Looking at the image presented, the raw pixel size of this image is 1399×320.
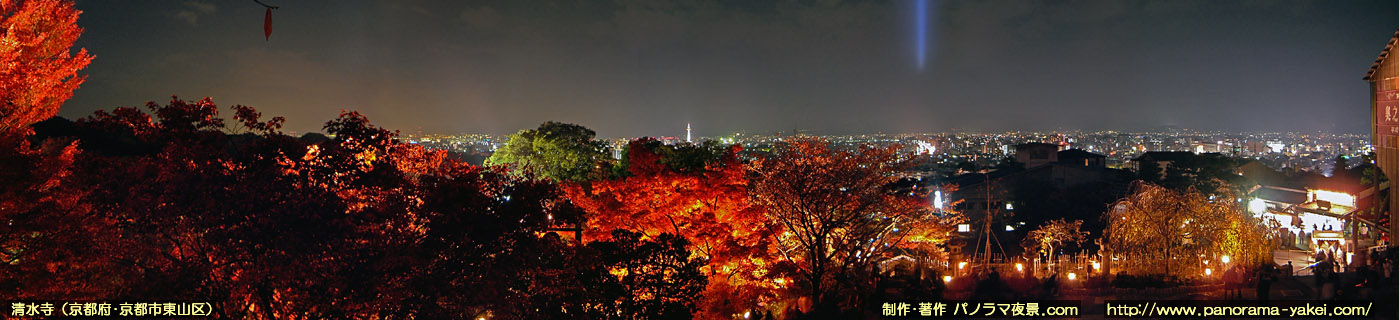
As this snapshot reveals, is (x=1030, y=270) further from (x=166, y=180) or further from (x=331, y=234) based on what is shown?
(x=166, y=180)

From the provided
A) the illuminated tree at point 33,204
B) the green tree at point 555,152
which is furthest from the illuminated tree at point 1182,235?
the illuminated tree at point 33,204

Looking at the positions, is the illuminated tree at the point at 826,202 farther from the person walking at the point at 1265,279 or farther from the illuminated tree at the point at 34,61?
the illuminated tree at the point at 34,61

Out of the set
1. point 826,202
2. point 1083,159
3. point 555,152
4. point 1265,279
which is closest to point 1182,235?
point 1265,279

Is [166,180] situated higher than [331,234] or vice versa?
[166,180]

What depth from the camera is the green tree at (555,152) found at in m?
29.3

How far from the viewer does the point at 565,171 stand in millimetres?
29234

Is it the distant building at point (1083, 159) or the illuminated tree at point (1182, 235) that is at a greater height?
the distant building at point (1083, 159)

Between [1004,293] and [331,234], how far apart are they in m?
14.2

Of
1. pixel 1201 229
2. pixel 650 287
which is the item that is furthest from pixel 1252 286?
pixel 650 287

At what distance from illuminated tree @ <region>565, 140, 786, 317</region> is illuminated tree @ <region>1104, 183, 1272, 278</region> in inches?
421

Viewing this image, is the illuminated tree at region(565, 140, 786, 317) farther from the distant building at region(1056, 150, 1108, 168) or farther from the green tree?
the distant building at region(1056, 150, 1108, 168)

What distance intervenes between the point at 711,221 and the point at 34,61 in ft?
40.9

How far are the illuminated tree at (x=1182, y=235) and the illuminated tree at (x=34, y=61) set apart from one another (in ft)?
78.7

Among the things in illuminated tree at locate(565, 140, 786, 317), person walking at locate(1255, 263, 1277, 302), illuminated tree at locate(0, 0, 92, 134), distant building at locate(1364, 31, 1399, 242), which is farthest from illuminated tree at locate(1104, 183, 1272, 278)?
illuminated tree at locate(0, 0, 92, 134)
